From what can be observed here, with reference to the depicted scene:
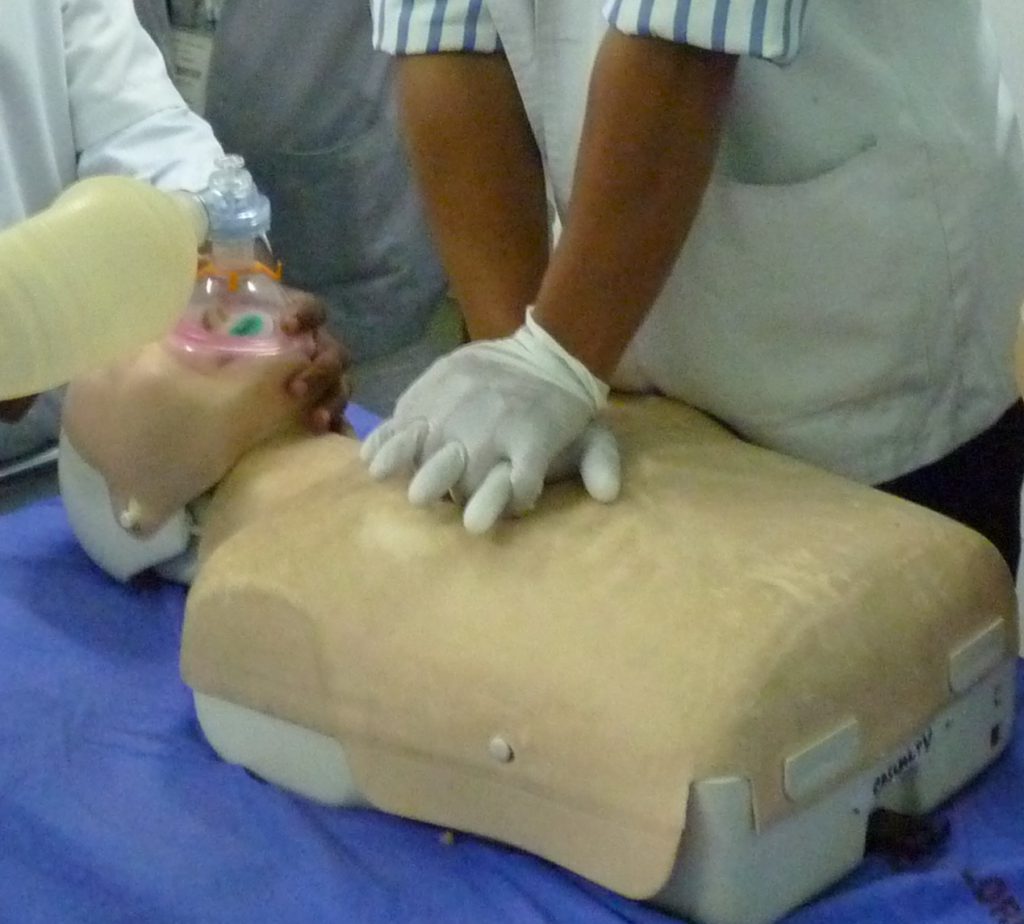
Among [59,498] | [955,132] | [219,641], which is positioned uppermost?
[955,132]

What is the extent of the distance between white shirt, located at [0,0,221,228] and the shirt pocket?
491 mm

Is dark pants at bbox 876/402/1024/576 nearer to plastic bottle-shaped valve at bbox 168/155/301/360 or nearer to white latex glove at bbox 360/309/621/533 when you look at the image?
white latex glove at bbox 360/309/621/533

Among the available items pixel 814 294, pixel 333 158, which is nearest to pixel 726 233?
pixel 814 294

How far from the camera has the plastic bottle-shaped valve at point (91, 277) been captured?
723 millimetres

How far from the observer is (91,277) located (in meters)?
0.75

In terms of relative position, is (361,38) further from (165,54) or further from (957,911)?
(957,911)

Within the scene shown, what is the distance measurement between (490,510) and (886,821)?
21 centimetres

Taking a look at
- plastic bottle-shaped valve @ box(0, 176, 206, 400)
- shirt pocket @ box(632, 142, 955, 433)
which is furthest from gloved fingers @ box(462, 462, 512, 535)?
plastic bottle-shaped valve @ box(0, 176, 206, 400)

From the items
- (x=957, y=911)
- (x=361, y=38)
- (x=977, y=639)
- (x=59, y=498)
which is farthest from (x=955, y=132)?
(x=361, y=38)

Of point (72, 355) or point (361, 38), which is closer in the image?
point (72, 355)

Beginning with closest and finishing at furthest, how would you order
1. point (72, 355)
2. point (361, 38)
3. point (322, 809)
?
point (322, 809) → point (72, 355) → point (361, 38)

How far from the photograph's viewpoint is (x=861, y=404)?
673 millimetres

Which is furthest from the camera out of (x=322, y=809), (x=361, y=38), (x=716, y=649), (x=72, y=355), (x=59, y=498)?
(x=361, y=38)

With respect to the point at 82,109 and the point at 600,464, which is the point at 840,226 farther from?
the point at 82,109
